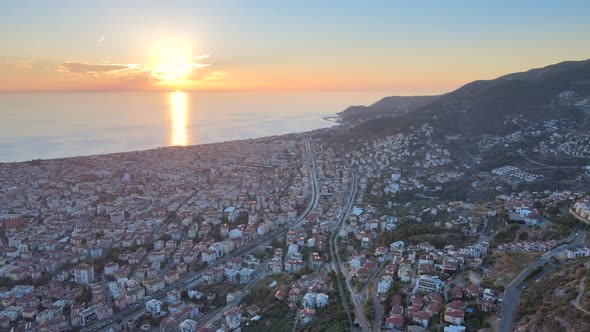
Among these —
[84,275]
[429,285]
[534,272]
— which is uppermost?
[534,272]

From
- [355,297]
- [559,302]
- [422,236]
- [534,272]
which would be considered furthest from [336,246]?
[559,302]

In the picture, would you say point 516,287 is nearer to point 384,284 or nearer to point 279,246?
point 384,284

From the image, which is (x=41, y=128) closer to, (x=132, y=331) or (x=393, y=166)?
(x=393, y=166)

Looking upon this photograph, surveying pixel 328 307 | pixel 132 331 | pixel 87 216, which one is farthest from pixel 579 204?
pixel 87 216

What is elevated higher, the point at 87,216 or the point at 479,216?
the point at 479,216

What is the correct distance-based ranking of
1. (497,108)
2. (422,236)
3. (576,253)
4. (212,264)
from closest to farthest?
(576,253) < (422,236) < (212,264) < (497,108)

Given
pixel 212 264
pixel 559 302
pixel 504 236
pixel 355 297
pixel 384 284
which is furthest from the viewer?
pixel 212 264

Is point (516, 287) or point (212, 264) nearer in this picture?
point (516, 287)
